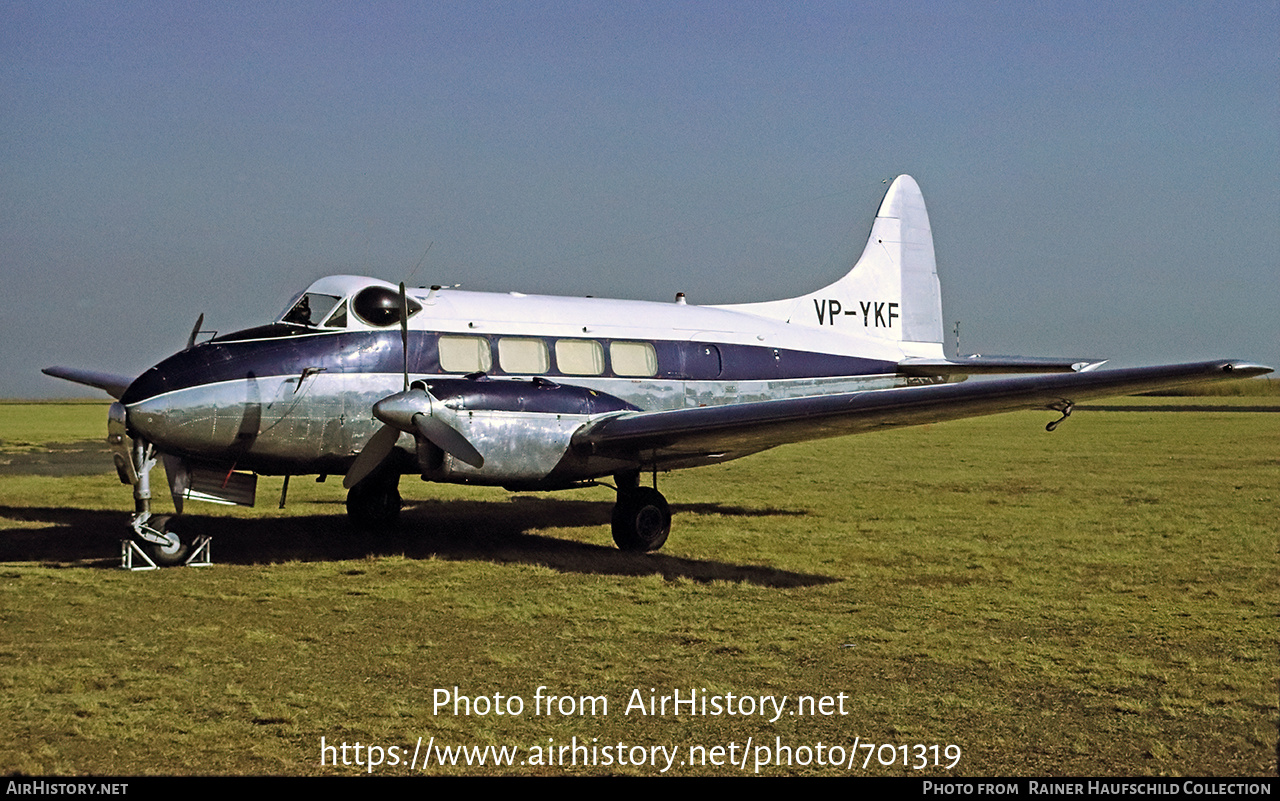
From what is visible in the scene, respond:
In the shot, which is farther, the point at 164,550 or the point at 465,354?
the point at 465,354

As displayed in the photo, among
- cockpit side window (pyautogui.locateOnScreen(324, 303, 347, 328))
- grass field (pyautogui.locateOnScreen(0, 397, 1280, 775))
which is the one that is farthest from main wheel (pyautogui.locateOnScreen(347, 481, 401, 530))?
cockpit side window (pyautogui.locateOnScreen(324, 303, 347, 328))

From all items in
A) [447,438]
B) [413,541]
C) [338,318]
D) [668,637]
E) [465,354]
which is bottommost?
[668,637]

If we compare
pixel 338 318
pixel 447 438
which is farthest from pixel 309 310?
pixel 447 438

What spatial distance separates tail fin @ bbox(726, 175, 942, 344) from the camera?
1939 cm

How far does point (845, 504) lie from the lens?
20.3m

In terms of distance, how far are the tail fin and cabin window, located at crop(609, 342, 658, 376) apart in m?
3.44

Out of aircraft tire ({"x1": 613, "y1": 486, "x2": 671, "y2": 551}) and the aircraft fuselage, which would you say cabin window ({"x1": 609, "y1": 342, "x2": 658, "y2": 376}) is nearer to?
the aircraft fuselage

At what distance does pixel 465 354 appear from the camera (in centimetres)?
1448

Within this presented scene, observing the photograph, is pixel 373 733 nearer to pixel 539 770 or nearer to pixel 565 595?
pixel 539 770

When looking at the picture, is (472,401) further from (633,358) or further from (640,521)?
(633,358)

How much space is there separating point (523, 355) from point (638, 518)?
2.67 meters

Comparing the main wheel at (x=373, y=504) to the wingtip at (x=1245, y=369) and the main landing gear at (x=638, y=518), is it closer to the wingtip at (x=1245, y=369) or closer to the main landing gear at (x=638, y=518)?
the main landing gear at (x=638, y=518)

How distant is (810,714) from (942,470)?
21.6 m
